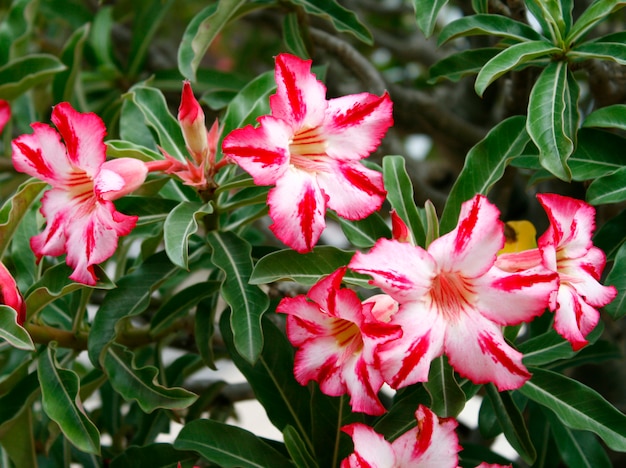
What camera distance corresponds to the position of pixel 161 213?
3.26 feet

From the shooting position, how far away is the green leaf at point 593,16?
927 millimetres

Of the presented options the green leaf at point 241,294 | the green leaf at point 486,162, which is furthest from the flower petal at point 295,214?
the green leaf at point 486,162

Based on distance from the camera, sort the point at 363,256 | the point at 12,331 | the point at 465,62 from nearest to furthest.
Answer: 1. the point at 363,256
2. the point at 12,331
3. the point at 465,62

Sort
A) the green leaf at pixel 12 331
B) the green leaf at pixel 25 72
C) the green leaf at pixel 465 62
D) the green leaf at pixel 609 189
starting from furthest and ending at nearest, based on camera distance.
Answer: the green leaf at pixel 25 72 → the green leaf at pixel 465 62 → the green leaf at pixel 609 189 → the green leaf at pixel 12 331

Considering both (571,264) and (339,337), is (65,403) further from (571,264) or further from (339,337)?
(571,264)

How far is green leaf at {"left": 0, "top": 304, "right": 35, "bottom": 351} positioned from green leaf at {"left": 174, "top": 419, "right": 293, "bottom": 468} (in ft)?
0.74

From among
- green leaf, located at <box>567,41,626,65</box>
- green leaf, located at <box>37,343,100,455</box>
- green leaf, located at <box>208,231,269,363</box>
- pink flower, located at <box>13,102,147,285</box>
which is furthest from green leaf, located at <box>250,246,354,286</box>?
green leaf, located at <box>567,41,626,65</box>

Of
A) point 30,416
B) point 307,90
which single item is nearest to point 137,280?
point 30,416

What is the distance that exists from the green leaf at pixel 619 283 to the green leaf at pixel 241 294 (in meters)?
0.38

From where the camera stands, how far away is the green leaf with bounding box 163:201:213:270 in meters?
0.82

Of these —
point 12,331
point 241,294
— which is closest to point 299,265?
point 241,294

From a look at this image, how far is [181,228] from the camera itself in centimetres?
86

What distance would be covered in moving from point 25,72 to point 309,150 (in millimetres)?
741

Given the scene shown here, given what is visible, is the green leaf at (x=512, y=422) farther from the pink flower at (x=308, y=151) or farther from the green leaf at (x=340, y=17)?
the green leaf at (x=340, y=17)
